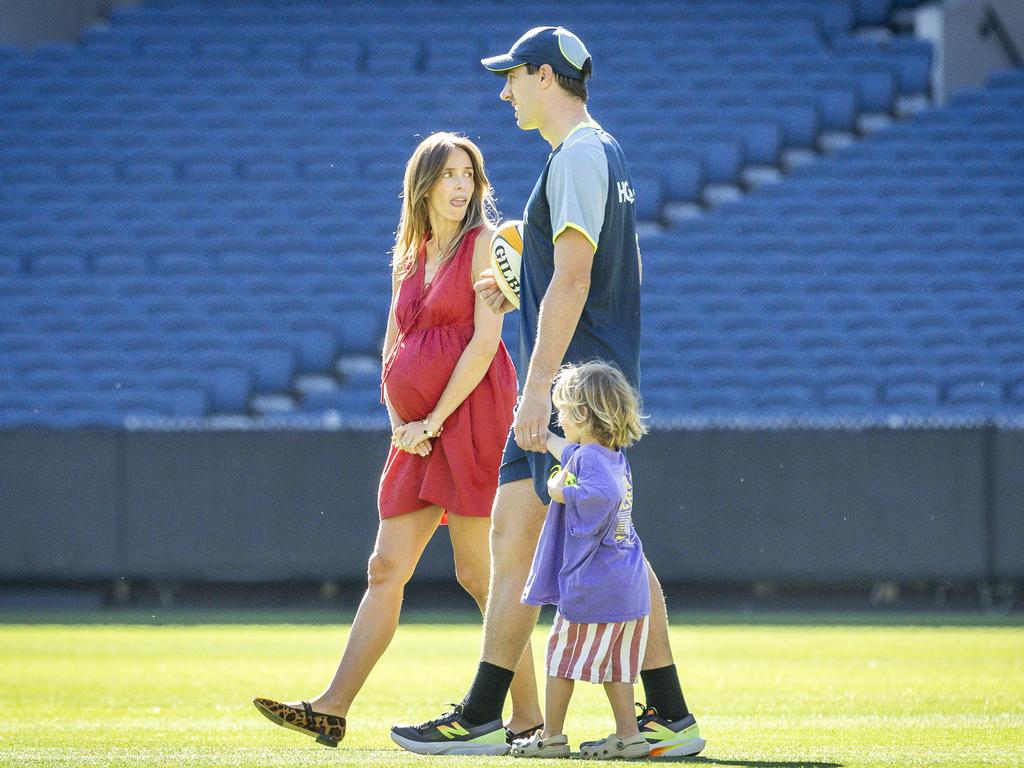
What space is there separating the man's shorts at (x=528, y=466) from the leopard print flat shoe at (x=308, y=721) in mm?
1007

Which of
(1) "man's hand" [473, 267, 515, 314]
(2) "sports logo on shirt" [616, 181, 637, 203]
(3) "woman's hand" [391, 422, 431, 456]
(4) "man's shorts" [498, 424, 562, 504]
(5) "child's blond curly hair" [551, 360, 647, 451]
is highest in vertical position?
(2) "sports logo on shirt" [616, 181, 637, 203]

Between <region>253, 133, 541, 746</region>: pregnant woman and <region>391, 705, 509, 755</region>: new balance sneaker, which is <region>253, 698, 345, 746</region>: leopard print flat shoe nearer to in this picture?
<region>253, 133, 541, 746</region>: pregnant woman

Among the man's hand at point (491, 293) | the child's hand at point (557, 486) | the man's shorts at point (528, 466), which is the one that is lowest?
the child's hand at point (557, 486)

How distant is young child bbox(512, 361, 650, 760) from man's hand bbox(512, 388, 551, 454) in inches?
1.9

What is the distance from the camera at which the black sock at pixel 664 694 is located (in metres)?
5.38

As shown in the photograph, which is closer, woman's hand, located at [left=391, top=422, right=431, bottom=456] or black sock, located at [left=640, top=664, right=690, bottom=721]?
black sock, located at [left=640, top=664, right=690, bottom=721]

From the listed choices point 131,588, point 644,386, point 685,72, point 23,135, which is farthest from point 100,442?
point 685,72

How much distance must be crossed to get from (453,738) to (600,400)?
120 centimetres

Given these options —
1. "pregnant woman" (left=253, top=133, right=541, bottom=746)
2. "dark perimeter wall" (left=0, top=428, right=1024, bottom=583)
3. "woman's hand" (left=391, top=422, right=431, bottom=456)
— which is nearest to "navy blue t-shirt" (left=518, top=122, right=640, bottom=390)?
"pregnant woman" (left=253, top=133, right=541, bottom=746)

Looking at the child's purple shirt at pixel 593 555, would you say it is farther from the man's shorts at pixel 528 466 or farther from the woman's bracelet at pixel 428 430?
the woman's bracelet at pixel 428 430

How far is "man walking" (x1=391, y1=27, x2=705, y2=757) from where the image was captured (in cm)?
526

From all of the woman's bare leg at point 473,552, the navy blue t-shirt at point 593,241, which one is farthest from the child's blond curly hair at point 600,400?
the woman's bare leg at point 473,552

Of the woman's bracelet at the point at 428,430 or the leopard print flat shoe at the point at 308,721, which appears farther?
the woman's bracelet at the point at 428,430

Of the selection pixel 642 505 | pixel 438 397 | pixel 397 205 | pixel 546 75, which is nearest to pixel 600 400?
pixel 438 397
